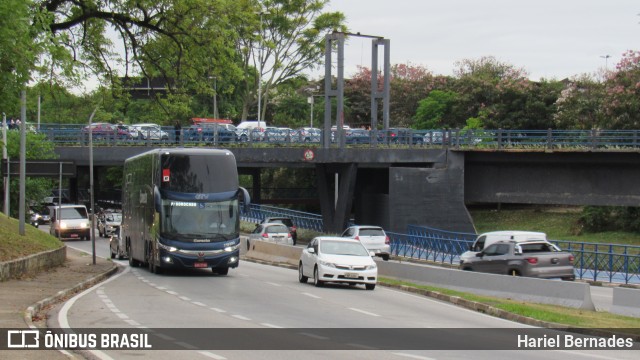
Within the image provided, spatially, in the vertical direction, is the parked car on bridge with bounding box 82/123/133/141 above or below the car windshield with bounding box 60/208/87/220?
above

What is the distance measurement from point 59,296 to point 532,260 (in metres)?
14.1

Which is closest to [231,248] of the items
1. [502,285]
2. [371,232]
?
[502,285]

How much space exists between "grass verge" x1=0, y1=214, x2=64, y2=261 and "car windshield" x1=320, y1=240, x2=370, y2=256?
9.42 m

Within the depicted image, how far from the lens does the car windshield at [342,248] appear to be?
28641mm

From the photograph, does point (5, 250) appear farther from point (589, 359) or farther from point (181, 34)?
point (589, 359)

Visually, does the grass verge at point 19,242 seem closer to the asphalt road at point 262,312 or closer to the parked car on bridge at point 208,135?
the asphalt road at point 262,312

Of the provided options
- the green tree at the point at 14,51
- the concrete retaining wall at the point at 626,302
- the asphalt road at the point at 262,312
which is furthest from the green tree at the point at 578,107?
the green tree at the point at 14,51

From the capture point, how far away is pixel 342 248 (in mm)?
28828

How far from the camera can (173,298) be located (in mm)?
23078

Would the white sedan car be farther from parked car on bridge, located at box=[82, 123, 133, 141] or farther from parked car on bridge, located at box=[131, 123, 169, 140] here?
parked car on bridge, located at box=[82, 123, 133, 141]

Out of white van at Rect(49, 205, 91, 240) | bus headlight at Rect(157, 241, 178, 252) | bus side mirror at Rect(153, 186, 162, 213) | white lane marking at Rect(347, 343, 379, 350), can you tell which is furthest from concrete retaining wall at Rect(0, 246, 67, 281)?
white van at Rect(49, 205, 91, 240)

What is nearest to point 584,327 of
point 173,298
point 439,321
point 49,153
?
point 439,321

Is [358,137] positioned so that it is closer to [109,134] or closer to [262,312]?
[109,134]

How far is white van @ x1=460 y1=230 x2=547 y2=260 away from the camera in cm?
3288
